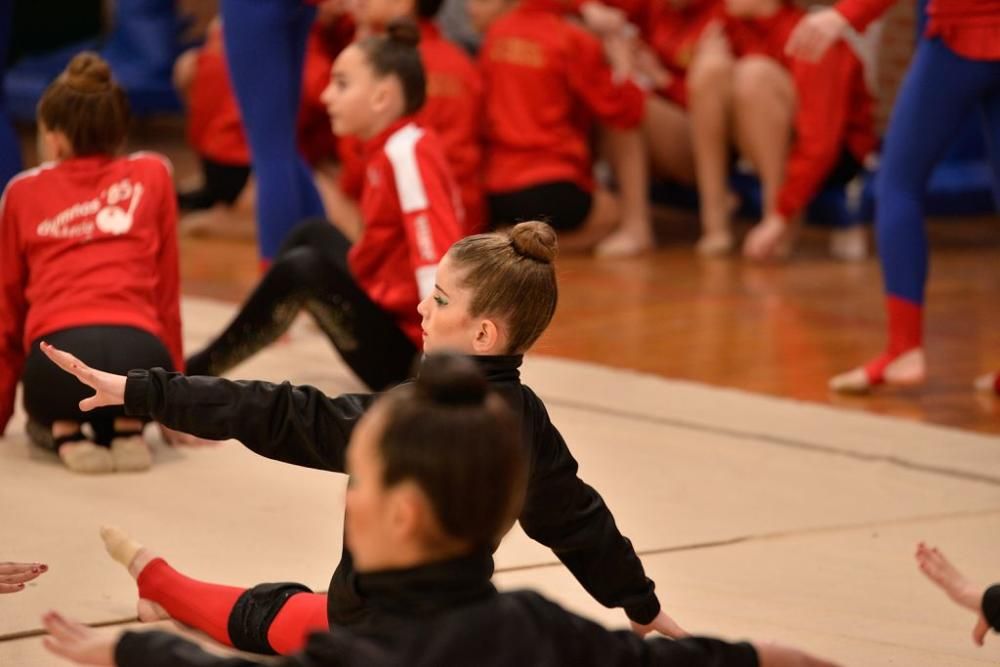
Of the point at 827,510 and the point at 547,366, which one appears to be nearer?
→ the point at 827,510

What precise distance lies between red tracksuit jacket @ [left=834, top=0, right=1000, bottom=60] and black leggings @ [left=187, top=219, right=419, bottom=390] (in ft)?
3.79

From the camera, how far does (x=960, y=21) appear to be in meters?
3.33

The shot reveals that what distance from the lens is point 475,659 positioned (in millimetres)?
1452

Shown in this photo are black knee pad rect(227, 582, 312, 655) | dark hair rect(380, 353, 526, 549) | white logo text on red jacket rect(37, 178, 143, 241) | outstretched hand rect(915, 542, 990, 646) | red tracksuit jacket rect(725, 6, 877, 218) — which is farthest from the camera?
red tracksuit jacket rect(725, 6, 877, 218)

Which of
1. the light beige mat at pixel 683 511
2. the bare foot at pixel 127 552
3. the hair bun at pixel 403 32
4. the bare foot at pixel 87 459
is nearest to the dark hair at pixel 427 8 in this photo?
the hair bun at pixel 403 32

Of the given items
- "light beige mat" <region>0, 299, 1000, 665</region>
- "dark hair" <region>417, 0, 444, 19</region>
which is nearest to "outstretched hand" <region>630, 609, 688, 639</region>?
"light beige mat" <region>0, 299, 1000, 665</region>

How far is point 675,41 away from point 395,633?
478cm

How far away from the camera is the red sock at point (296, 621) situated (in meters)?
2.03

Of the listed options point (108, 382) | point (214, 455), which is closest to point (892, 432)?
point (214, 455)

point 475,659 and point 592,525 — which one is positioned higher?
point 475,659

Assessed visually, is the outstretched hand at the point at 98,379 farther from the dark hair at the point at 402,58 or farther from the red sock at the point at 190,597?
the dark hair at the point at 402,58

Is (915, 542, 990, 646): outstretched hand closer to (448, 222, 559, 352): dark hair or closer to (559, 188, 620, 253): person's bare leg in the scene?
(448, 222, 559, 352): dark hair

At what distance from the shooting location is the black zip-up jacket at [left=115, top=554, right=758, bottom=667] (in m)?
1.45

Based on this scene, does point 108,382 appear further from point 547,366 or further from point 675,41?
point 675,41
